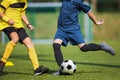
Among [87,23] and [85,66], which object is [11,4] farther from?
[87,23]

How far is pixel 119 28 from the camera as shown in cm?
3070

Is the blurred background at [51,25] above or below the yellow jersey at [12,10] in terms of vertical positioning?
below

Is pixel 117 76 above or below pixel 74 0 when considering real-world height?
below

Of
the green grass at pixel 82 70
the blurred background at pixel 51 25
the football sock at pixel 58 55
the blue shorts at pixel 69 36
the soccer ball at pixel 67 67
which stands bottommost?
the blurred background at pixel 51 25

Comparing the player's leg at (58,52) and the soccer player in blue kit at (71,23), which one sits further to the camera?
the soccer player in blue kit at (71,23)

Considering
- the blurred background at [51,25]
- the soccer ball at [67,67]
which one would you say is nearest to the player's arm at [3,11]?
the soccer ball at [67,67]

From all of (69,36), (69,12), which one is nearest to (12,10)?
(69,12)

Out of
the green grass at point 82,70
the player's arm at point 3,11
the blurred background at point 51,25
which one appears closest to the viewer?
the green grass at point 82,70

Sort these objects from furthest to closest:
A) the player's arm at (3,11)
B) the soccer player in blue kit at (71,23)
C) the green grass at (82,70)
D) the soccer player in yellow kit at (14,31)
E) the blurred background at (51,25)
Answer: the blurred background at (51,25) → the soccer player in blue kit at (71,23) → the soccer player in yellow kit at (14,31) → the player's arm at (3,11) → the green grass at (82,70)

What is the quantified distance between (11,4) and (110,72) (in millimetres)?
2355

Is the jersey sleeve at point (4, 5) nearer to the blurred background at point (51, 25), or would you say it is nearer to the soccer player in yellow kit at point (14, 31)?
the soccer player in yellow kit at point (14, 31)

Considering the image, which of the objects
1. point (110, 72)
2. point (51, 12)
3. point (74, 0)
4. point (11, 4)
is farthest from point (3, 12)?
point (51, 12)

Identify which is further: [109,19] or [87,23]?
[109,19]

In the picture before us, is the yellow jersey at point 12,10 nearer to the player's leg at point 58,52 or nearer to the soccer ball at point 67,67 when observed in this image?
the player's leg at point 58,52
